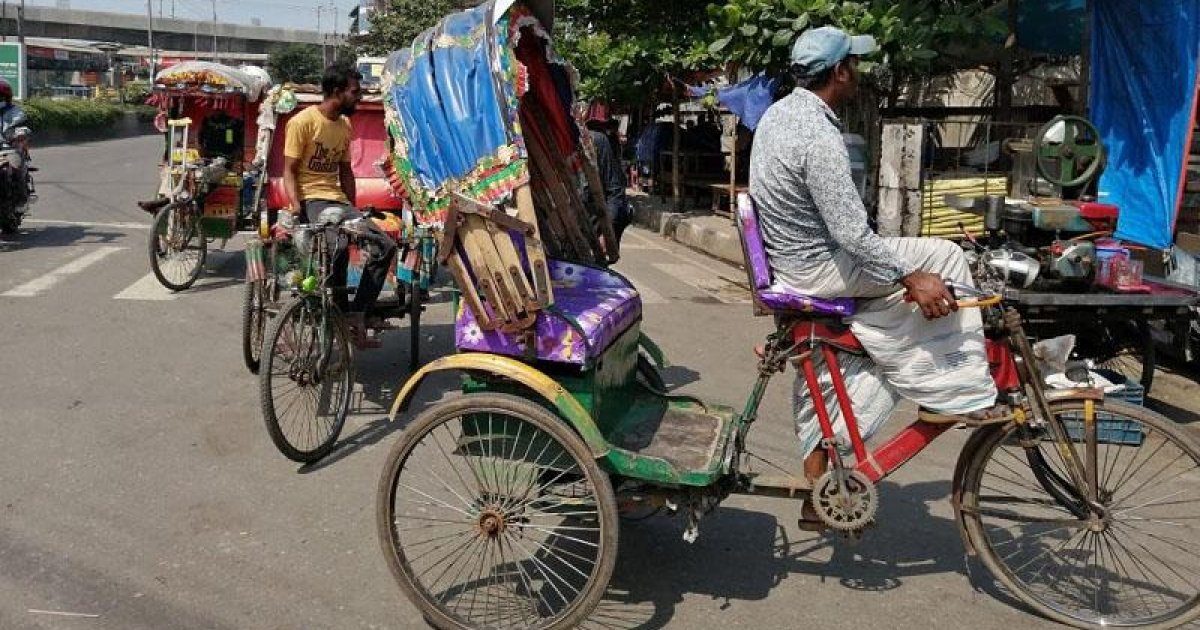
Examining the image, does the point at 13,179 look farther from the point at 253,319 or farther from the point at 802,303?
the point at 802,303

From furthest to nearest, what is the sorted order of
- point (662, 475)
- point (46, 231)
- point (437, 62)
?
point (46, 231) < point (437, 62) < point (662, 475)

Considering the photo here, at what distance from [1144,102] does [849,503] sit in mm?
6211

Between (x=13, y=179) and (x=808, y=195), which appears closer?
(x=808, y=195)

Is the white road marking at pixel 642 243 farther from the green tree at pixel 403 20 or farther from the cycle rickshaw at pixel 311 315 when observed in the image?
the green tree at pixel 403 20

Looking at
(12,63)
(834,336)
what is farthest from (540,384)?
(12,63)

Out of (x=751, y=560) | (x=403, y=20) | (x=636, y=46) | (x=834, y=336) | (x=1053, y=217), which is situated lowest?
(x=751, y=560)

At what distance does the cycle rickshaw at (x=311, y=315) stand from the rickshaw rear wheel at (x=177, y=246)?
2342 mm

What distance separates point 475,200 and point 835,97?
1259mm

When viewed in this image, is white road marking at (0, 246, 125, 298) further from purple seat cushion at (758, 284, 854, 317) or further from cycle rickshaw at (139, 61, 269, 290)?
purple seat cushion at (758, 284, 854, 317)

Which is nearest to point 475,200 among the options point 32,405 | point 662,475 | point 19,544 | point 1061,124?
point 662,475

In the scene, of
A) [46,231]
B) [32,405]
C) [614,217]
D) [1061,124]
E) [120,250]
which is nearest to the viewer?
[32,405]

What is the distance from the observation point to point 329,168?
625 cm

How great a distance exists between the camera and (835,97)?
341 centimetres

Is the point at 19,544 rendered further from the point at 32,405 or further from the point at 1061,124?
the point at 1061,124
